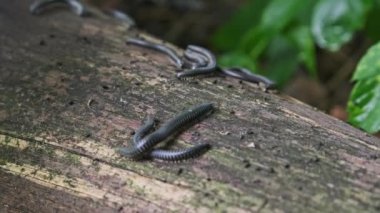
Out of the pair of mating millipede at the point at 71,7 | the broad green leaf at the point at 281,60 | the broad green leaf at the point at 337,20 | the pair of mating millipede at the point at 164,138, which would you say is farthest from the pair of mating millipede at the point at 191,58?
the broad green leaf at the point at 281,60

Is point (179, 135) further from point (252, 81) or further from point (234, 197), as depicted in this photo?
point (252, 81)

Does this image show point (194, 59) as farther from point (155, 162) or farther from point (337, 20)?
point (155, 162)

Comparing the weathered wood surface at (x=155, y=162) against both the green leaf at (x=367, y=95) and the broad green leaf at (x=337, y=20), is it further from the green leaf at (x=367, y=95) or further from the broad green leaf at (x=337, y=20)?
the broad green leaf at (x=337, y=20)

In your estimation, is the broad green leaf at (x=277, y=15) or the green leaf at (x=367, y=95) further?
the broad green leaf at (x=277, y=15)

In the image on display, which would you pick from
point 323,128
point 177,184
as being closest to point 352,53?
Answer: point 323,128

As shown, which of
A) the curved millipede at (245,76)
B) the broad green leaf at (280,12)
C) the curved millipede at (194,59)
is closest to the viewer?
the curved millipede at (245,76)
